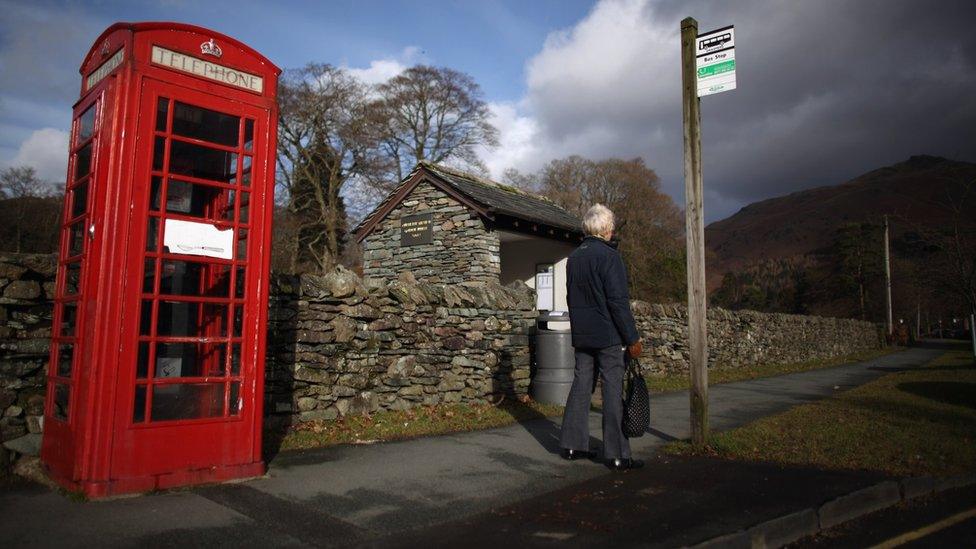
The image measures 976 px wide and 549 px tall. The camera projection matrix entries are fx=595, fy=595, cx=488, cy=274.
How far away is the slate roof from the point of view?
14852mm

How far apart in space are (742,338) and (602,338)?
50.3ft

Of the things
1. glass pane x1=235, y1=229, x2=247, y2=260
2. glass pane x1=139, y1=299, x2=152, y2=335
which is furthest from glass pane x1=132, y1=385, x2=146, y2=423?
glass pane x1=235, y1=229, x2=247, y2=260

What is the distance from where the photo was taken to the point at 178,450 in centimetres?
409

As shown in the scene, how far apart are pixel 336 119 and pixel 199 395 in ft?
87.9

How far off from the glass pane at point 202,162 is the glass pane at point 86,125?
0.58m

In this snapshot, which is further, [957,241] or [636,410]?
[957,241]

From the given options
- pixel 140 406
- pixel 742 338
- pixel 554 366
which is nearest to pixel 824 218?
pixel 742 338

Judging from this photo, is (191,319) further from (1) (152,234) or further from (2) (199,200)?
(2) (199,200)

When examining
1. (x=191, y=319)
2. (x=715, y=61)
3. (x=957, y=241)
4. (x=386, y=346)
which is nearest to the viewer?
(x=191, y=319)

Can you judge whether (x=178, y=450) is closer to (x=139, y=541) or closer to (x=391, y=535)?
(x=139, y=541)

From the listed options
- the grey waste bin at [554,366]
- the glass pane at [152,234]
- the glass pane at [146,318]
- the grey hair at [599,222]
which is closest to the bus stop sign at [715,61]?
the grey hair at [599,222]

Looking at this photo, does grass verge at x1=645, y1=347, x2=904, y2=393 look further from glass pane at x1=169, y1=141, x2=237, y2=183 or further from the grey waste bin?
glass pane at x1=169, y1=141, x2=237, y2=183

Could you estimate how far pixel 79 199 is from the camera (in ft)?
14.7

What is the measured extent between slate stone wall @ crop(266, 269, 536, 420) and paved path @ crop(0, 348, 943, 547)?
1.18m
